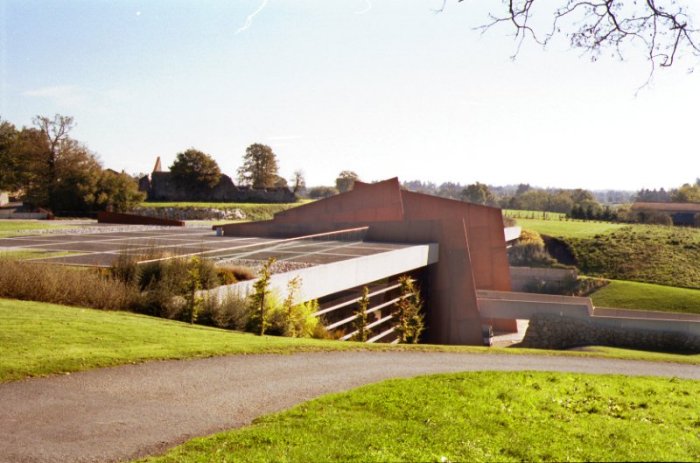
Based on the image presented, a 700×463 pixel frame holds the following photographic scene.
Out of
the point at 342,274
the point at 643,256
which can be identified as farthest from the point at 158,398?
the point at 643,256

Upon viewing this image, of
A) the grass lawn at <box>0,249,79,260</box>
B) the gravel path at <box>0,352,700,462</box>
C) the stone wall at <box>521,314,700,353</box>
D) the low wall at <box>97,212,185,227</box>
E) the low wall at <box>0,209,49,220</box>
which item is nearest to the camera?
the gravel path at <box>0,352,700,462</box>

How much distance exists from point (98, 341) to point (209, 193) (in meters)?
70.1

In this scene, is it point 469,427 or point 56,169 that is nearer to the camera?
point 469,427

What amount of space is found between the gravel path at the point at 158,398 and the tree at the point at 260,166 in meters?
82.5

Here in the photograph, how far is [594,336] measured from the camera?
28.0 meters

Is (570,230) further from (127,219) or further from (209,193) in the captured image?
(127,219)

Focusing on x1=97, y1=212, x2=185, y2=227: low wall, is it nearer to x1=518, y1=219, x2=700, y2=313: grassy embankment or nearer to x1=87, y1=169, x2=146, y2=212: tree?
x1=87, y1=169, x2=146, y2=212: tree

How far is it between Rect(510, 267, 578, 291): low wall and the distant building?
134ft

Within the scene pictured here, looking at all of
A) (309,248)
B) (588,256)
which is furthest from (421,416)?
(588,256)

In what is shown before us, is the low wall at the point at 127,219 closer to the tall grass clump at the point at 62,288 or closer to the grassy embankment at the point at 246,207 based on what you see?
the grassy embankment at the point at 246,207

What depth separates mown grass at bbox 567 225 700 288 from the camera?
54.2 m

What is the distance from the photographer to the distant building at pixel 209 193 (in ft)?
258

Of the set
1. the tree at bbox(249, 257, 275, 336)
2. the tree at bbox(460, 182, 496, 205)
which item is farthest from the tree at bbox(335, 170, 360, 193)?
the tree at bbox(249, 257, 275, 336)

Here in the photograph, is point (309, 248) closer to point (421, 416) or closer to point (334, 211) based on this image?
point (334, 211)
